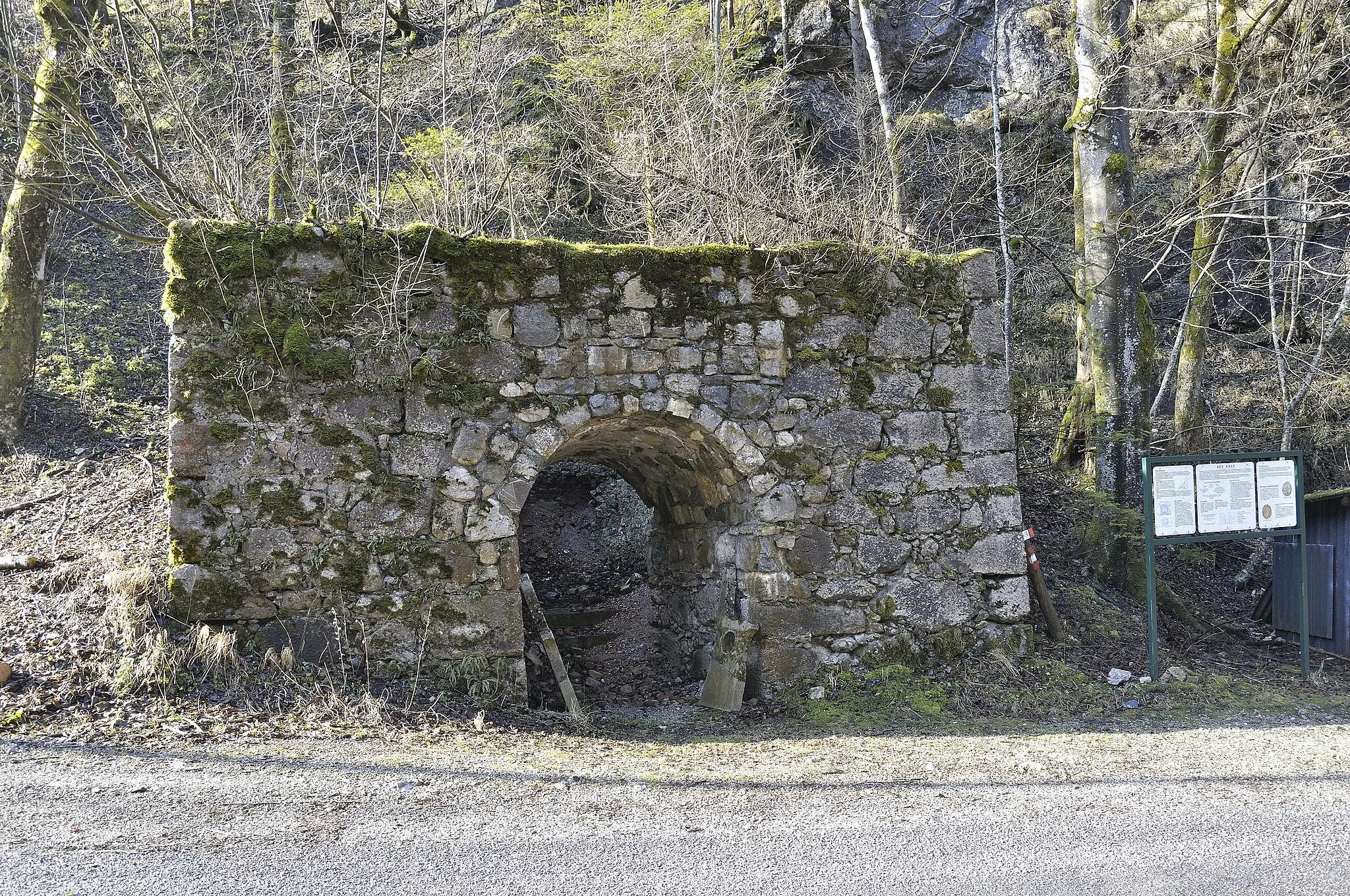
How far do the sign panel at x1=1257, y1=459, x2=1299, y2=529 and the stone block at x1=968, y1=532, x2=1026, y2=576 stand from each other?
70.4 inches

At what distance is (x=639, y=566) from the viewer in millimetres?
9992

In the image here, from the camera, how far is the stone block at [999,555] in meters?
6.74

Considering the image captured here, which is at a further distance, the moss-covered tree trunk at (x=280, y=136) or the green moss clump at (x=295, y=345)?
the moss-covered tree trunk at (x=280, y=136)

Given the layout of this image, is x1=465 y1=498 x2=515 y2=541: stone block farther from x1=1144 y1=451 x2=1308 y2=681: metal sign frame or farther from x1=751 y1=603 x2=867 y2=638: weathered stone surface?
x1=1144 y1=451 x2=1308 y2=681: metal sign frame

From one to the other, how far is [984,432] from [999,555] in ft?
2.90

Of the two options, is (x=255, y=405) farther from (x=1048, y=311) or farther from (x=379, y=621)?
(x=1048, y=311)

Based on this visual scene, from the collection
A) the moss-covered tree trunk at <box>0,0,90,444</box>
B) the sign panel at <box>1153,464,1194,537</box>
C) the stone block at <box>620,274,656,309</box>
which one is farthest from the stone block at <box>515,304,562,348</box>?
the moss-covered tree trunk at <box>0,0,90,444</box>

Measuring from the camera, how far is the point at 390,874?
339 centimetres

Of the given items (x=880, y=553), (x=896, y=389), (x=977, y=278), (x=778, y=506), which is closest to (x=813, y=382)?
(x=896, y=389)

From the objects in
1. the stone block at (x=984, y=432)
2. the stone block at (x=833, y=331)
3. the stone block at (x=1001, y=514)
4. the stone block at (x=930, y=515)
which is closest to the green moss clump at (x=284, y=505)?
the stone block at (x=833, y=331)

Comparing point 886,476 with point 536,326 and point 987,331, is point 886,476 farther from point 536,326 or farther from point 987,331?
point 536,326

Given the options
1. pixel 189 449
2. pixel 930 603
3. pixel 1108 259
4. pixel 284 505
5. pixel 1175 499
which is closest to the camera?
pixel 189 449

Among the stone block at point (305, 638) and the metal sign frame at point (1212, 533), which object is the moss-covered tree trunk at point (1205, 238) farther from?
the stone block at point (305, 638)

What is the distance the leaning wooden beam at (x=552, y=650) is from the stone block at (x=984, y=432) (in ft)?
10.4
